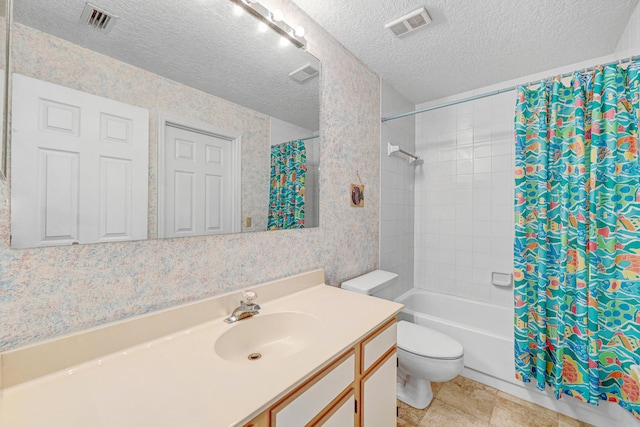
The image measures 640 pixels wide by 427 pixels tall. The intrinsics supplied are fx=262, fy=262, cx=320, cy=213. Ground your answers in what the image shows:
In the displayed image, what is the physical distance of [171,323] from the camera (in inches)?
35.4

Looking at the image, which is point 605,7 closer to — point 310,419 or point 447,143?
point 447,143

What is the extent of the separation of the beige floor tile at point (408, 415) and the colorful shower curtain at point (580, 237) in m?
0.70

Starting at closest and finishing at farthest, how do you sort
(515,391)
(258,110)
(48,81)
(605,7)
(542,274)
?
(48,81) < (258,110) < (605,7) < (542,274) < (515,391)

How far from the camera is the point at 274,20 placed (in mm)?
1245

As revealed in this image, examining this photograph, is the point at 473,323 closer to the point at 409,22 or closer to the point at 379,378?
the point at 379,378

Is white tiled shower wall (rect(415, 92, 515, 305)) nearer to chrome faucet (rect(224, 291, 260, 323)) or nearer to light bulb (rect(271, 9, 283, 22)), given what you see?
light bulb (rect(271, 9, 283, 22))

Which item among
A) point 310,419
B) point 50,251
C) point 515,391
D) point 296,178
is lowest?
point 515,391

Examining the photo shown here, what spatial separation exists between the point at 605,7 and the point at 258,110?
1.93m

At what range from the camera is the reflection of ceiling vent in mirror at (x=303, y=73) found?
143 cm

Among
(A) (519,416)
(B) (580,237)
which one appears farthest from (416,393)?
(B) (580,237)


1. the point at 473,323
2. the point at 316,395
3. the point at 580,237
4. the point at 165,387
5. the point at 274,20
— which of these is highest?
the point at 274,20

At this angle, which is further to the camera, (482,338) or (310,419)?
(482,338)

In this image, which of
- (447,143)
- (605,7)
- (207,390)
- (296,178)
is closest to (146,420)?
(207,390)

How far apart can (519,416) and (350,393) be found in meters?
1.45
